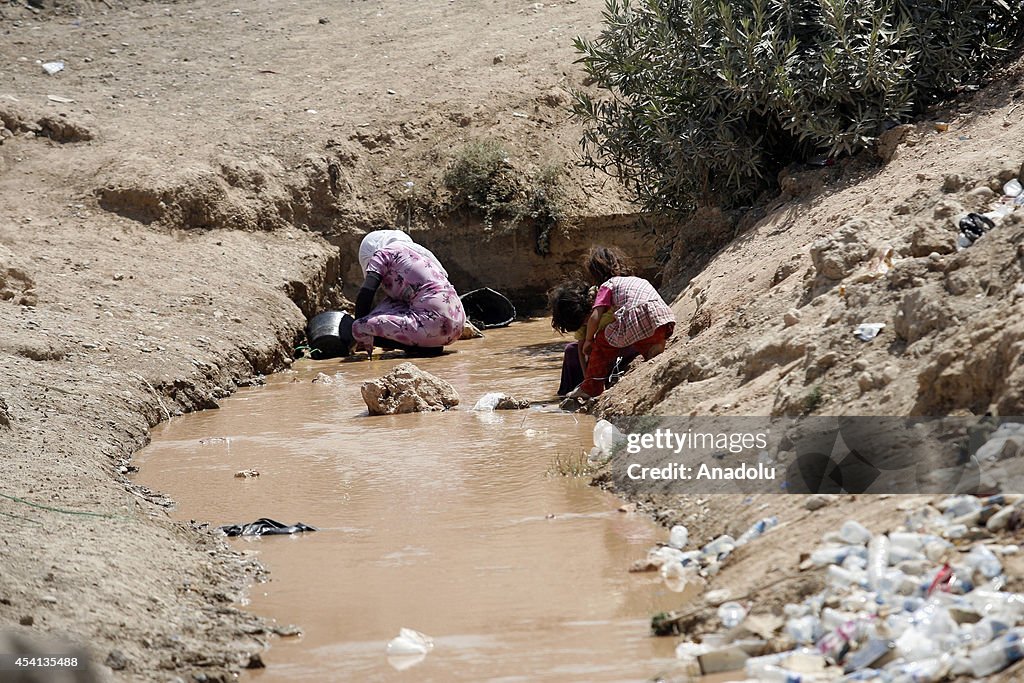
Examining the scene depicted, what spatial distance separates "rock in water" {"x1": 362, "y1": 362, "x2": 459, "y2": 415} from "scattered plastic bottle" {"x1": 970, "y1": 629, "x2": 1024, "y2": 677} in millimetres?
5112

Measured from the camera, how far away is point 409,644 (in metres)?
3.67

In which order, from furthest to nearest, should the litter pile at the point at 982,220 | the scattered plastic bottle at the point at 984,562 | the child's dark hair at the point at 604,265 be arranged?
1. the child's dark hair at the point at 604,265
2. the litter pile at the point at 982,220
3. the scattered plastic bottle at the point at 984,562

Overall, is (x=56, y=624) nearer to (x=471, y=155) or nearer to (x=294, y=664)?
(x=294, y=664)

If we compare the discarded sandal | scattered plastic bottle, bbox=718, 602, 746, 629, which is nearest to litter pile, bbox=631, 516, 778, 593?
scattered plastic bottle, bbox=718, 602, 746, 629

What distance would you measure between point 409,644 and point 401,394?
161 inches

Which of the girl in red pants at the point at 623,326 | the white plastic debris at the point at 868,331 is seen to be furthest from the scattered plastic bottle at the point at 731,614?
the girl in red pants at the point at 623,326

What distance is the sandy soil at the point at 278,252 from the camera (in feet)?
14.0

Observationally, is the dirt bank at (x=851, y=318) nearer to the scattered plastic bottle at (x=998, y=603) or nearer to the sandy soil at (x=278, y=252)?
the sandy soil at (x=278, y=252)

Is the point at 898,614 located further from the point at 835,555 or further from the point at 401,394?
the point at 401,394

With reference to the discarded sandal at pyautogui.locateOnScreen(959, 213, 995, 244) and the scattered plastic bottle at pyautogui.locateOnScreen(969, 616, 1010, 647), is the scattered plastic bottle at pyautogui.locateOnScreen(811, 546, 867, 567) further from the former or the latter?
the discarded sandal at pyautogui.locateOnScreen(959, 213, 995, 244)

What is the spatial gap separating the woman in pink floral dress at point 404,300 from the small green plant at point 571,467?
4497mm

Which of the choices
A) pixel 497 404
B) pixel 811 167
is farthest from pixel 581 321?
pixel 811 167

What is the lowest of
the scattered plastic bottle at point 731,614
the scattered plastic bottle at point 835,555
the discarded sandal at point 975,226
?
the scattered plastic bottle at point 731,614

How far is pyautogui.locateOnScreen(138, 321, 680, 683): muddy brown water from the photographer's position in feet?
11.9
